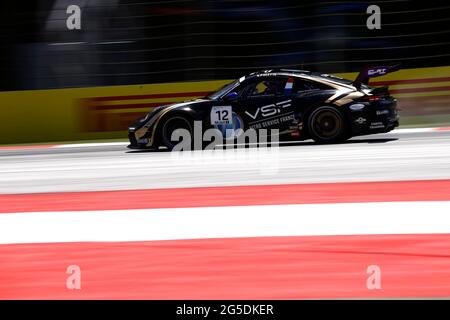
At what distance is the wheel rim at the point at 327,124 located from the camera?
13.2 m

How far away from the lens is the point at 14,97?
18938 millimetres

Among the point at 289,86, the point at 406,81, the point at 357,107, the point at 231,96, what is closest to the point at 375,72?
the point at 357,107

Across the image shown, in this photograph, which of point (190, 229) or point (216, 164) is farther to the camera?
point (216, 164)

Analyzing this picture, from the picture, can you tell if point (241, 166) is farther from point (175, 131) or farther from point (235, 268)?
point (235, 268)

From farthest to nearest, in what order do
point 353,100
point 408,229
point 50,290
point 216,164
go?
point 353,100 < point 216,164 < point 408,229 < point 50,290

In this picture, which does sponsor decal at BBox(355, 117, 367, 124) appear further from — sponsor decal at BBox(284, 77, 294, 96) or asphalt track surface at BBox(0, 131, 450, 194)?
sponsor decal at BBox(284, 77, 294, 96)

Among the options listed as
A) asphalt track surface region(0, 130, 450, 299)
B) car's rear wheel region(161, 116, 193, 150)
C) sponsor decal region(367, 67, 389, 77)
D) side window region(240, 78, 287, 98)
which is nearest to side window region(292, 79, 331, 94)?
side window region(240, 78, 287, 98)

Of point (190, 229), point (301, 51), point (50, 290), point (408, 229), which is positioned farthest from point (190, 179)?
point (301, 51)

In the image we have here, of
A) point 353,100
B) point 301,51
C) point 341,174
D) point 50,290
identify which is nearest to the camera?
point 50,290

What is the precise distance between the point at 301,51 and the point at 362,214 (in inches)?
433

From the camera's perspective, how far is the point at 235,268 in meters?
5.95

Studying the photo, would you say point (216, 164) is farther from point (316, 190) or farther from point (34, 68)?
point (34, 68)

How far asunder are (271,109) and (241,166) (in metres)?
2.27

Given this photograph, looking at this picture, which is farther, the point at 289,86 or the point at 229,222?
the point at 289,86
